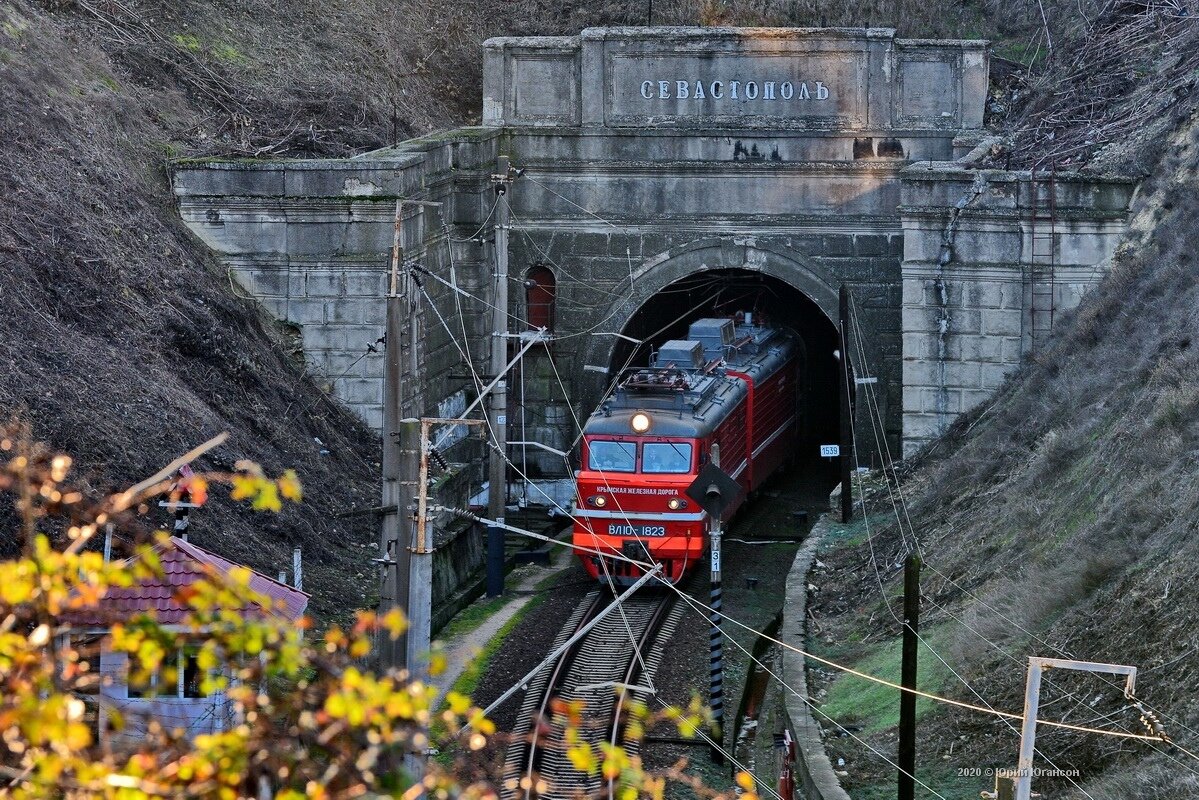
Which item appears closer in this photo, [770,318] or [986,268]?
[986,268]

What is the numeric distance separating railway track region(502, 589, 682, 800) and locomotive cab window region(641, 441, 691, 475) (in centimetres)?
183

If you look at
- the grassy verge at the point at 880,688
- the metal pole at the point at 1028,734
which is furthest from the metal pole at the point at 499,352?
the metal pole at the point at 1028,734

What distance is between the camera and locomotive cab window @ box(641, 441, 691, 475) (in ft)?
81.3

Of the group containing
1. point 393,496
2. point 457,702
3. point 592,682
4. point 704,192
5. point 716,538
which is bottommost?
point 592,682

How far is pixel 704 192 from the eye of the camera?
30.2 metres

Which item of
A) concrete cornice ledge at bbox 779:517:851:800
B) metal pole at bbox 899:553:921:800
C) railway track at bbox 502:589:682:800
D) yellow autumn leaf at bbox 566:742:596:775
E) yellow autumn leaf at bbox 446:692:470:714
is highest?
yellow autumn leaf at bbox 446:692:470:714

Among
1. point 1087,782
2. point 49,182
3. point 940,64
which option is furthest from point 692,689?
point 940,64

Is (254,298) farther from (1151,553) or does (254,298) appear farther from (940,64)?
(1151,553)

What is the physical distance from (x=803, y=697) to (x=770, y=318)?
16457mm

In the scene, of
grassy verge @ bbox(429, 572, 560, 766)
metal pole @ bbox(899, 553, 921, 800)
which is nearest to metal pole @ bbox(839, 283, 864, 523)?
grassy verge @ bbox(429, 572, 560, 766)

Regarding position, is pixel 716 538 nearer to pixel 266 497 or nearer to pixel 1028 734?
pixel 1028 734

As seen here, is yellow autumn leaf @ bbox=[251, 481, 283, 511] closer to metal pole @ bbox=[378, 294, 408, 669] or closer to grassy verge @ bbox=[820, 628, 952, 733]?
metal pole @ bbox=[378, 294, 408, 669]

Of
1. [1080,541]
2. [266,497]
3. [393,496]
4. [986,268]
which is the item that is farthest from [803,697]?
[266,497]

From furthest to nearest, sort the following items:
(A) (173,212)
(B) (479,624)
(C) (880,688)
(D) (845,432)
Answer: (A) (173,212) → (D) (845,432) → (B) (479,624) → (C) (880,688)
